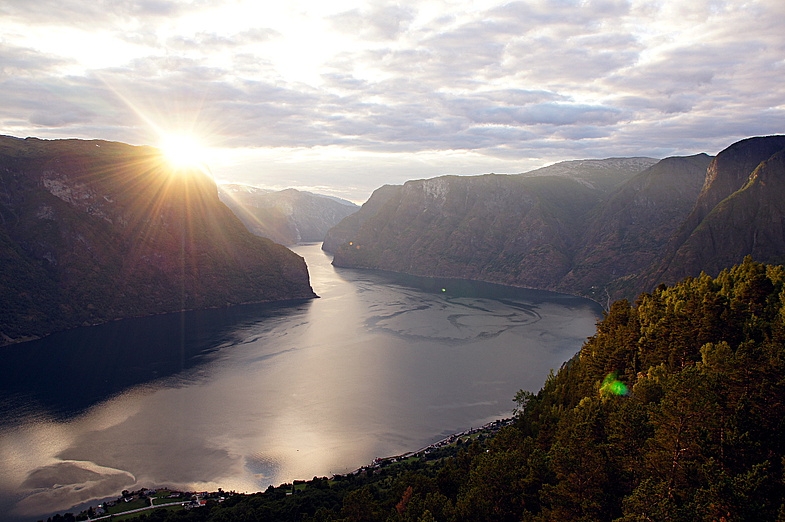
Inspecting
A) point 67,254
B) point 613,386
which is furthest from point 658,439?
point 67,254

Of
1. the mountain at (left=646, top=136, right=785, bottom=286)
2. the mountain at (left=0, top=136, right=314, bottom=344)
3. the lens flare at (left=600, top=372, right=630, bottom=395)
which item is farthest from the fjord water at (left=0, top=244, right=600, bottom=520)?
the mountain at (left=646, top=136, right=785, bottom=286)

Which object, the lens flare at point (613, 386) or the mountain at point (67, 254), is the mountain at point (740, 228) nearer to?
the lens flare at point (613, 386)

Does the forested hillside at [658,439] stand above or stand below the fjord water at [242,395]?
above

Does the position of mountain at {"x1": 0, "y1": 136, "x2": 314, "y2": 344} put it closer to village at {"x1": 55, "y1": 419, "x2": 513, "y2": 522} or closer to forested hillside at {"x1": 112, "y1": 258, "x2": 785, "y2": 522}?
village at {"x1": 55, "y1": 419, "x2": 513, "y2": 522}

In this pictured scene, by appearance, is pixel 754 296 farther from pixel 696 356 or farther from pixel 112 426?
pixel 112 426

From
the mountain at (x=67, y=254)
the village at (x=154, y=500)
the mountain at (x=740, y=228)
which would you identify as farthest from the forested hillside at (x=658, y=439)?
the mountain at (x=67, y=254)

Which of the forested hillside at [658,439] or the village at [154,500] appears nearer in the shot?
the forested hillside at [658,439]

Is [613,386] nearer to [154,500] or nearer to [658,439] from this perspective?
[658,439]
